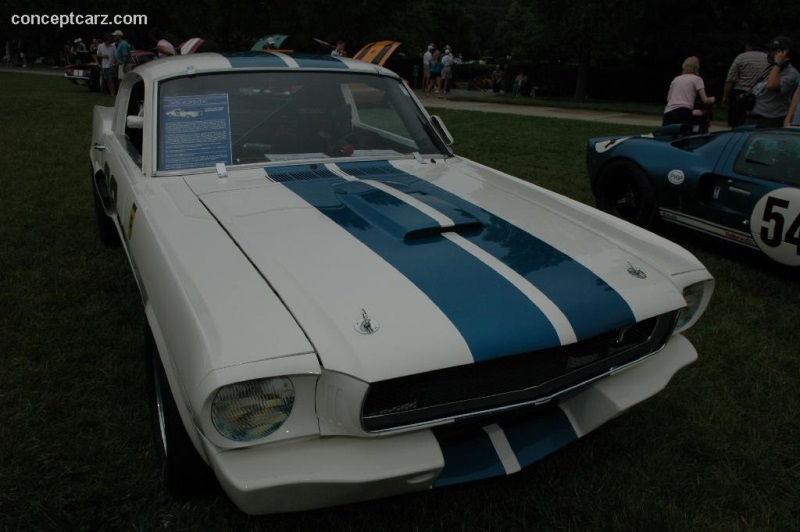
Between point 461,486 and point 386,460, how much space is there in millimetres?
308

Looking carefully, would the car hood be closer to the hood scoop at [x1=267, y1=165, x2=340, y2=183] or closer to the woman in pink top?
the hood scoop at [x1=267, y1=165, x2=340, y2=183]

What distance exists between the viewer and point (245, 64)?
123 inches

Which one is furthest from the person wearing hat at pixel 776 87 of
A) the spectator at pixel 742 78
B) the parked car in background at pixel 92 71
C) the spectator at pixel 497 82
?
the spectator at pixel 497 82

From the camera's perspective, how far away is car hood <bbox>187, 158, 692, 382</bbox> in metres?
1.69

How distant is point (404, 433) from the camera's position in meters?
1.71

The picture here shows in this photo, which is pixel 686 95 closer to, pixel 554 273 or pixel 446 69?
pixel 554 273

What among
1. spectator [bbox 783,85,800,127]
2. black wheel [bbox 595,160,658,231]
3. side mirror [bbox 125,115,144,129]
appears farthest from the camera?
spectator [bbox 783,85,800,127]

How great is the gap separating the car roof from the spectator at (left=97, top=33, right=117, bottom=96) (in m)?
13.9

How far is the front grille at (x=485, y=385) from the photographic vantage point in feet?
5.56

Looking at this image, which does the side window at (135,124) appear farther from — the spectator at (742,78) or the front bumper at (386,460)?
the spectator at (742,78)

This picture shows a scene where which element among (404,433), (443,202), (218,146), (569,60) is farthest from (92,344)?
(569,60)

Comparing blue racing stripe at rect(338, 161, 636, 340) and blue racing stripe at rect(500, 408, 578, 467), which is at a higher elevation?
blue racing stripe at rect(338, 161, 636, 340)

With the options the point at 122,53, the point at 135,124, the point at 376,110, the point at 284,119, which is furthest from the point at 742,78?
the point at 122,53

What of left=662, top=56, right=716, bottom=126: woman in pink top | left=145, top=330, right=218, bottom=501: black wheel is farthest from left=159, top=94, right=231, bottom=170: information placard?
left=662, top=56, right=716, bottom=126: woman in pink top
